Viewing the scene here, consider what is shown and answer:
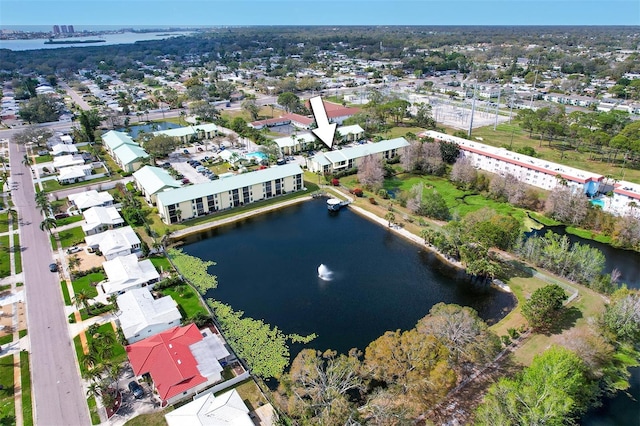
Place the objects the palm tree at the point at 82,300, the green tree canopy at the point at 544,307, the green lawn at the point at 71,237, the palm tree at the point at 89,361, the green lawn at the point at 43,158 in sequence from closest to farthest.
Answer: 1. the palm tree at the point at 89,361
2. the green tree canopy at the point at 544,307
3. the palm tree at the point at 82,300
4. the green lawn at the point at 71,237
5. the green lawn at the point at 43,158

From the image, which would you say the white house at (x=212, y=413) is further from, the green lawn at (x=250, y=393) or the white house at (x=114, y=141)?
the white house at (x=114, y=141)

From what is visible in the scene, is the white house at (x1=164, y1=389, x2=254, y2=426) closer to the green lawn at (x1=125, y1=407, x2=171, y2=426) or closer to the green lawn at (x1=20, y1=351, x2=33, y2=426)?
the green lawn at (x1=125, y1=407, x2=171, y2=426)

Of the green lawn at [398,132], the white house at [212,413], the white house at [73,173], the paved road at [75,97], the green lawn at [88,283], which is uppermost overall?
the paved road at [75,97]

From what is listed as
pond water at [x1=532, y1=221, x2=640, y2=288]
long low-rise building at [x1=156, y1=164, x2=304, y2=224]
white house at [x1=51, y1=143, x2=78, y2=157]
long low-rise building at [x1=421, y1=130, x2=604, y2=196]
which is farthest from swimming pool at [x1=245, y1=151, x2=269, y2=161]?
pond water at [x1=532, y1=221, x2=640, y2=288]

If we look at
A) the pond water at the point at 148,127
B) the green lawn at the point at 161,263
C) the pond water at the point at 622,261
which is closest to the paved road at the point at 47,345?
the green lawn at the point at 161,263

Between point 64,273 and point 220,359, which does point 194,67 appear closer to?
point 64,273

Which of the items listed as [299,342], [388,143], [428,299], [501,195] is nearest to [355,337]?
[299,342]

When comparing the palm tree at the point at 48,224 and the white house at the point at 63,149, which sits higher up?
the white house at the point at 63,149
